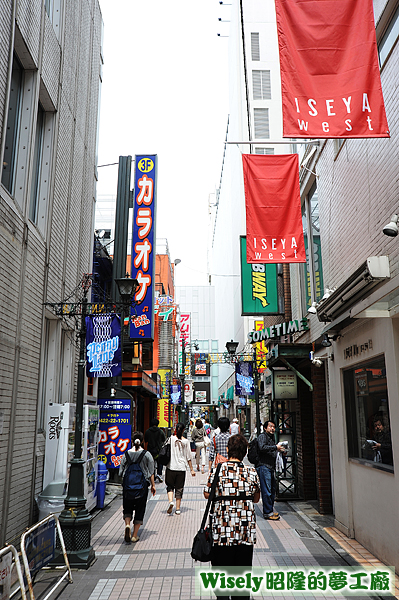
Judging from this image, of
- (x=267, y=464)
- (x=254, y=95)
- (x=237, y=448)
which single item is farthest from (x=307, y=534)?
(x=254, y=95)

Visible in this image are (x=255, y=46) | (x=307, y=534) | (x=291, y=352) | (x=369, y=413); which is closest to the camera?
(x=369, y=413)

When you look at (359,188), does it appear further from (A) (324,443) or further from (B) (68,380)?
(B) (68,380)

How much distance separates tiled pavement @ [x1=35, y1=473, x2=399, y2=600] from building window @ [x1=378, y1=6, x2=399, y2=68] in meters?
7.45

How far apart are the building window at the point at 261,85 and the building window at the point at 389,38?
135ft

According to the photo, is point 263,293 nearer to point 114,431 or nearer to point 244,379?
point 114,431

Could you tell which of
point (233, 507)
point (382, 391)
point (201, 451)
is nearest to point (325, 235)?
point (382, 391)

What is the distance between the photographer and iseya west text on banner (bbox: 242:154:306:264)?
9.98 metres

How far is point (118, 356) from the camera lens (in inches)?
482

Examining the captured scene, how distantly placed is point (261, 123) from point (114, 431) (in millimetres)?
37403

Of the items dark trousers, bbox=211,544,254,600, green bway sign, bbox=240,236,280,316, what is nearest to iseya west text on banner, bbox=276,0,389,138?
dark trousers, bbox=211,544,254,600

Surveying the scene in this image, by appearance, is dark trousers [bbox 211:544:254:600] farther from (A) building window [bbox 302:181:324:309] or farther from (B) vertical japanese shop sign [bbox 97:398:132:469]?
(B) vertical japanese shop sign [bbox 97:398:132:469]

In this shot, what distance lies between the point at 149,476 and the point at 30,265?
4484 mm

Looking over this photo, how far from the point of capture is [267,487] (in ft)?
36.2

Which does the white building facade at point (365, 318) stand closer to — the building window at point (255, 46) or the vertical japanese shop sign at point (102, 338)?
the vertical japanese shop sign at point (102, 338)
